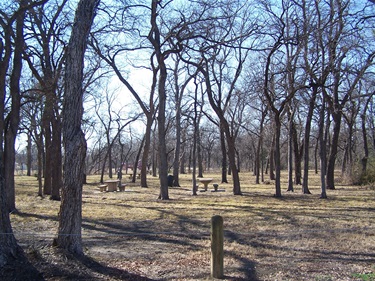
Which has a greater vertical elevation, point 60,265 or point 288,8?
point 288,8

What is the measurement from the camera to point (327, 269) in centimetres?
597

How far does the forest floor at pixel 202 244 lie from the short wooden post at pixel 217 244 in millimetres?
234

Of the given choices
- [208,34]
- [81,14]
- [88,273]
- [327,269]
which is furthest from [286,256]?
[208,34]

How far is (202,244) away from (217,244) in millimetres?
2833

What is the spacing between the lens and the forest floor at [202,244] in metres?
5.74

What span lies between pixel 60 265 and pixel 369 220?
8.53 m

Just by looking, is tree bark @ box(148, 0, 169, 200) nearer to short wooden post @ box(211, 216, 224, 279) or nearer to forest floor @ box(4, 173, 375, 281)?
forest floor @ box(4, 173, 375, 281)

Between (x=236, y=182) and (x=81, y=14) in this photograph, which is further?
(x=236, y=182)

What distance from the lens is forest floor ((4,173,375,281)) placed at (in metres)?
5.74

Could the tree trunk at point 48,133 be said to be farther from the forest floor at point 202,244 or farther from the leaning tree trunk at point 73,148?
the leaning tree trunk at point 73,148

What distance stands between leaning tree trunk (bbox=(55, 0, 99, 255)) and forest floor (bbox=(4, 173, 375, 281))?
1.25 feet

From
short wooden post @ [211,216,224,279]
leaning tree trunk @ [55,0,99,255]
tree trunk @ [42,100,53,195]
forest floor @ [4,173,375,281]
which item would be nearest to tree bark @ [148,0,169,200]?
forest floor @ [4,173,375,281]

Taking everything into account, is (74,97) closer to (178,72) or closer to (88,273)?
(88,273)

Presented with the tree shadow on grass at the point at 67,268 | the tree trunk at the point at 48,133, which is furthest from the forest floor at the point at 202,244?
the tree trunk at the point at 48,133
